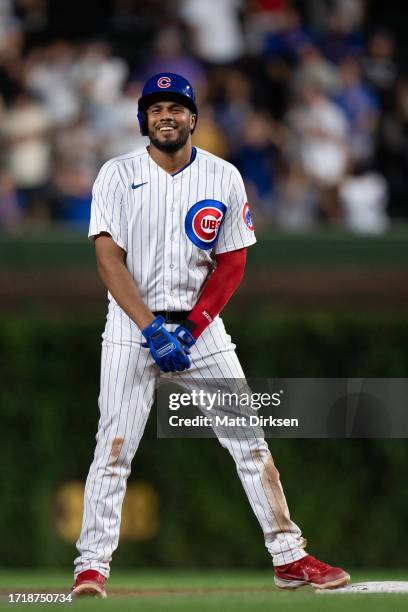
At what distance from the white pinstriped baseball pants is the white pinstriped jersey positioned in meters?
0.16

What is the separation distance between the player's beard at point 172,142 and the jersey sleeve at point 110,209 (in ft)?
0.68

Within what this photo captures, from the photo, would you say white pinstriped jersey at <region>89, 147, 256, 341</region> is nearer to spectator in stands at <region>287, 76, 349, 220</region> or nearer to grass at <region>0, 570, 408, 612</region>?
grass at <region>0, 570, 408, 612</region>

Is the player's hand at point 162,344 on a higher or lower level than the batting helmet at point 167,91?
lower

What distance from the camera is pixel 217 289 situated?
5875mm

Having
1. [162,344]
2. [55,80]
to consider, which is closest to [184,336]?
[162,344]

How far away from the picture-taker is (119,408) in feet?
19.1

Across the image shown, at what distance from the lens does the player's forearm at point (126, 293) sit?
568 centimetres

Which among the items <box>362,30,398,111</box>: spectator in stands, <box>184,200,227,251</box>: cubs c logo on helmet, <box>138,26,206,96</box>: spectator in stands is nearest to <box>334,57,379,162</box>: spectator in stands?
<box>362,30,398,111</box>: spectator in stands

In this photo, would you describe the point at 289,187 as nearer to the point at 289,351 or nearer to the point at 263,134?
the point at 263,134

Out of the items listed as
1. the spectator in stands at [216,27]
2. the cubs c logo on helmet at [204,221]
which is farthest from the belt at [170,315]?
the spectator in stands at [216,27]

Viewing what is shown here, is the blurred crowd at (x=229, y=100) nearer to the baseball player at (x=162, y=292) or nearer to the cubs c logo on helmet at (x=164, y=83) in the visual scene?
the baseball player at (x=162, y=292)

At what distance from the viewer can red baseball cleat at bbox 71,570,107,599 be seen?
18.6 feet

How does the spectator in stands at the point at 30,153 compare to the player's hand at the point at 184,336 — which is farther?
the spectator in stands at the point at 30,153

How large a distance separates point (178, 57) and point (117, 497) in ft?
19.7
